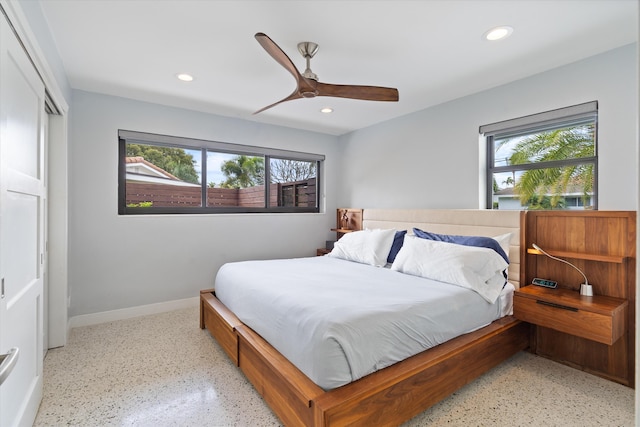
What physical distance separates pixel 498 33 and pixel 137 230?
3.83 metres

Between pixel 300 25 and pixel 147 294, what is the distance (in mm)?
3214

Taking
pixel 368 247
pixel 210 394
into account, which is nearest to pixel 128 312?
pixel 210 394

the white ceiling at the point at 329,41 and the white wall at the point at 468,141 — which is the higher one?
the white ceiling at the point at 329,41

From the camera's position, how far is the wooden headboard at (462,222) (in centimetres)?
277

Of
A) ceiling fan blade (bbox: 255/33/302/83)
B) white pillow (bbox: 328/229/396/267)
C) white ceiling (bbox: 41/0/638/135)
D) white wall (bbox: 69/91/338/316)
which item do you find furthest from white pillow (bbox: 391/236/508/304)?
white wall (bbox: 69/91/338/316)

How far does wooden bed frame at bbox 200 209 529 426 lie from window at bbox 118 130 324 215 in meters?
1.53

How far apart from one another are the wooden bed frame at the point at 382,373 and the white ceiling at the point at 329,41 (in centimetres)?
134

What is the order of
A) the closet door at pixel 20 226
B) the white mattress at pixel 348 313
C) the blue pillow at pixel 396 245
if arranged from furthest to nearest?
the blue pillow at pixel 396 245, the white mattress at pixel 348 313, the closet door at pixel 20 226

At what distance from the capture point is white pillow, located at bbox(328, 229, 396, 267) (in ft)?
10.8

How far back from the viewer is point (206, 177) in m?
4.06

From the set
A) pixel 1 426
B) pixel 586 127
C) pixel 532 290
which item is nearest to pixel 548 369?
pixel 532 290

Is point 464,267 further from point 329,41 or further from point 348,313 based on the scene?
point 329,41

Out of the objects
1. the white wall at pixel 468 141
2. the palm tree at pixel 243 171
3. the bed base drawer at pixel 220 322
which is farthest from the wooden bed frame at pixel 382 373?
the palm tree at pixel 243 171

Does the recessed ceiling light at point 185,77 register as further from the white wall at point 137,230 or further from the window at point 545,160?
the window at point 545,160
